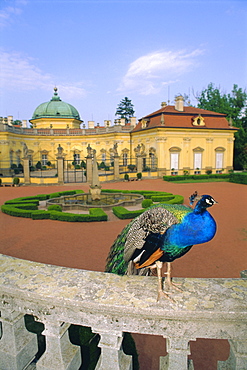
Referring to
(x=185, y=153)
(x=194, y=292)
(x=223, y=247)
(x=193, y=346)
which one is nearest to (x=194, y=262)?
(x=223, y=247)

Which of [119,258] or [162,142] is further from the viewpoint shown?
[162,142]

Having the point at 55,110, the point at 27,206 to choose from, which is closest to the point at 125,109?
the point at 55,110

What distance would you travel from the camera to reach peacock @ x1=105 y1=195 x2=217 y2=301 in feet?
7.72

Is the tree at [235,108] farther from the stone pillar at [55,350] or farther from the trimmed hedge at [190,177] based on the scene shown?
the stone pillar at [55,350]

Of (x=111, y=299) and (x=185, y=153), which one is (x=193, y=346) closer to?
(x=111, y=299)

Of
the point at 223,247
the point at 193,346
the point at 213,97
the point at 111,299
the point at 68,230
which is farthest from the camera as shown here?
the point at 213,97

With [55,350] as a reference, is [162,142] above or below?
above

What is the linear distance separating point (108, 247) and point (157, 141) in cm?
2691

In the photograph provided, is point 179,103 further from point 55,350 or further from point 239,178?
point 55,350

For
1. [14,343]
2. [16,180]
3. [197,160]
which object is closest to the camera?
[14,343]

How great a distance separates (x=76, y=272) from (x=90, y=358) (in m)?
Result: 1.21

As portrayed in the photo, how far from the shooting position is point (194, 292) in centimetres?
224

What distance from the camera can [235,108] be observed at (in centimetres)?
4578

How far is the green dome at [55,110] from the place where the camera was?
2012 inches
